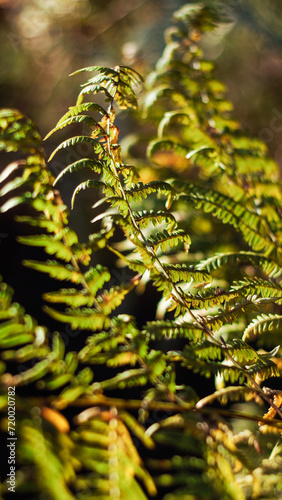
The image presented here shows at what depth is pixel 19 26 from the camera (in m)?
2.89

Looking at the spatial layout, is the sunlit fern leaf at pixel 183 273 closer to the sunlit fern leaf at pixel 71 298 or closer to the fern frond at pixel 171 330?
the fern frond at pixel 171 330

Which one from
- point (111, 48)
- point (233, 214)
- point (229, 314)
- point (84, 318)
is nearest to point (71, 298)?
point (84, 318)

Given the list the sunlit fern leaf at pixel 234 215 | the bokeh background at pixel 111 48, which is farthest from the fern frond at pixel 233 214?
the bokeh background at pixel 111 48

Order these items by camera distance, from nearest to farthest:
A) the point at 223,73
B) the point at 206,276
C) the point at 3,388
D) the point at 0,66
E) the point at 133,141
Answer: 1. the point at 3,388
2. the point at 206,276
3. the point at 133,141
4. the point at 223,73
5. the point at 0,66

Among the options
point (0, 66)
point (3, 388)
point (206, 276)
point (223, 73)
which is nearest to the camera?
point (3, 388)

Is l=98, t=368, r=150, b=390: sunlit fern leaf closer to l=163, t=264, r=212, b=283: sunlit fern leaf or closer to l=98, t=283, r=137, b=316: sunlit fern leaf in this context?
l=98, t=283, r=137, b=316: sunlit fern leaf

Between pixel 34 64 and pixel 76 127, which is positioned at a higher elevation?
pixel 34 64

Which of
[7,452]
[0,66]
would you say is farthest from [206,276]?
[0,66]

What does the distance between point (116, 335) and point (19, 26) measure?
301cm

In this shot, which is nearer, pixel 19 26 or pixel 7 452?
pixel 7 452

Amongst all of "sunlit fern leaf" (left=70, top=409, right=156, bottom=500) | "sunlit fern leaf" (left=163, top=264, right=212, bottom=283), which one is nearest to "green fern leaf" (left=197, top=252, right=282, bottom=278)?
"sunlit fern leaf" (left=163, top=264, right=212, bottom=283)

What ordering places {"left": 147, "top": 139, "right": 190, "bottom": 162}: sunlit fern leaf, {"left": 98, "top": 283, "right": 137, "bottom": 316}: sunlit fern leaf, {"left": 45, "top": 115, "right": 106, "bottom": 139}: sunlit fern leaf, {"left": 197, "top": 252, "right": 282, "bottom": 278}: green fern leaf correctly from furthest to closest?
{"left": 147, "top": 139, "right": 190, "bottom": 162}: sunlit fern leaf → {"left": 197, "top": 252, "right": 282, "bottom": 278}: green fern leaf → {"left": 45, "top": 115, "right": 106, "bottom": 139}: sunlit fern leaf → {"left": 98, "top": 283, "right": 137, "bottom": 316}: sunlit fern leaf

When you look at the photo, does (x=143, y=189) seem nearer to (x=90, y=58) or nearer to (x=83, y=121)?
(x=83, y=121)

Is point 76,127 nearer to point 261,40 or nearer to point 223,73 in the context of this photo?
point 223,73
